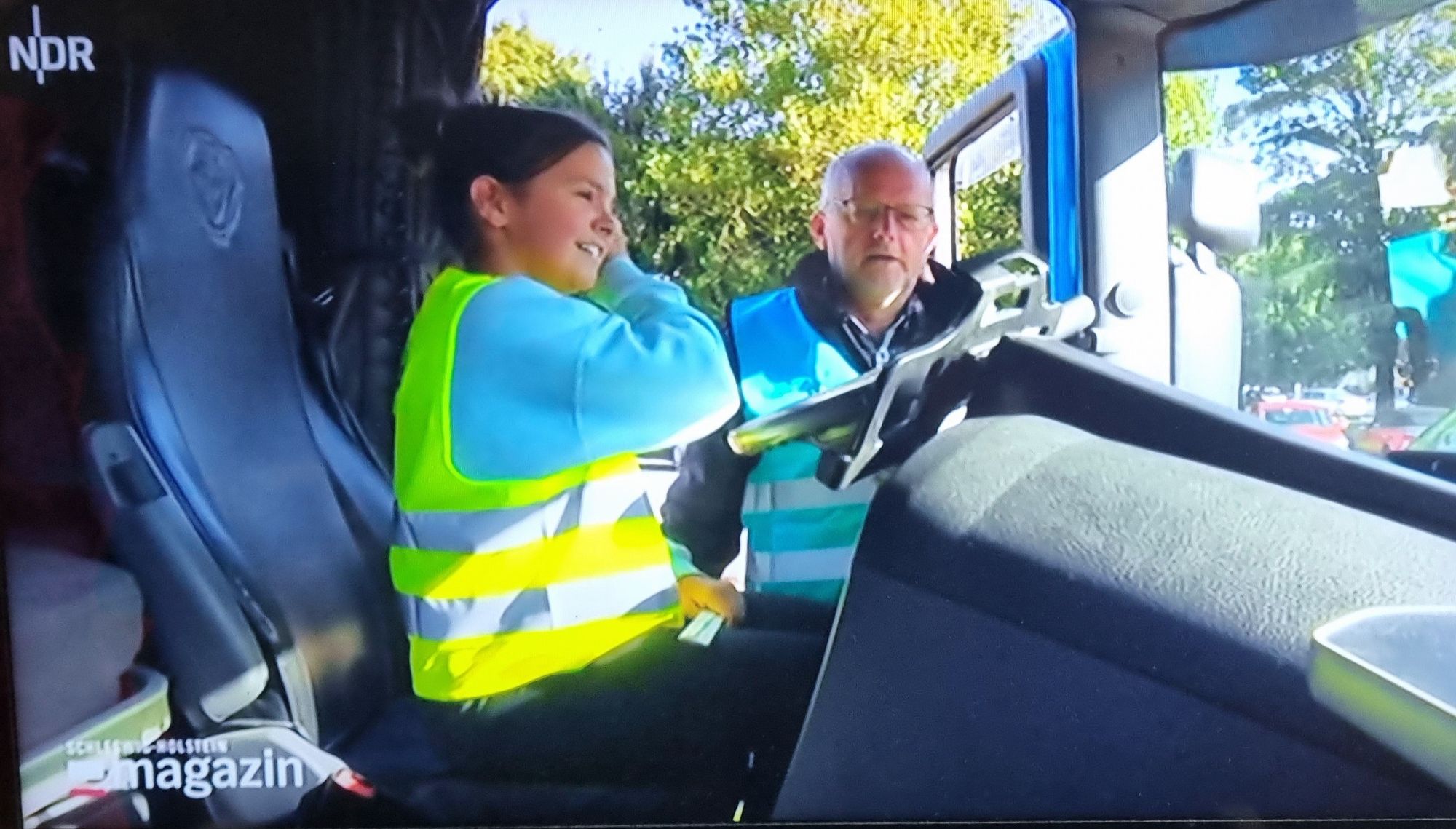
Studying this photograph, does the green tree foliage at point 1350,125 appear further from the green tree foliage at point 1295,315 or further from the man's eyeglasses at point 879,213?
the man's eyeglasses at point 879,213

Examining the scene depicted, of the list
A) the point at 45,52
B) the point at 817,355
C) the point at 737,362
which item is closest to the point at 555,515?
the point at 737,362

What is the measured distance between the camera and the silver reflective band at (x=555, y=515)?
206 cm

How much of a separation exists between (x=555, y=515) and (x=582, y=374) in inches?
9.0

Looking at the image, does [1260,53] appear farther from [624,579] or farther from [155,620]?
[155,620]

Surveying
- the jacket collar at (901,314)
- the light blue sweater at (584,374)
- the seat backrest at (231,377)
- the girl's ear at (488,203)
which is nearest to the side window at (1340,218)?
the jacket collar at (901,314)

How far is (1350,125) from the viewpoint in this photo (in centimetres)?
210

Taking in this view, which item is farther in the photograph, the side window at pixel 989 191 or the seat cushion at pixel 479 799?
the seat cushion at pixel 479 799

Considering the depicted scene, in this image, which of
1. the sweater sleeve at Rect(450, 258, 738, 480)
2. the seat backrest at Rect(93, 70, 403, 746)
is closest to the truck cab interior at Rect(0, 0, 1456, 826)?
the seat backrest at Rect(93, 70, 403, 746)

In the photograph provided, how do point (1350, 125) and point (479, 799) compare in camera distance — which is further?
point (479, 799)

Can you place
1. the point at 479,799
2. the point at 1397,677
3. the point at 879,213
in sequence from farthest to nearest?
1. the point at 479,799
2. the point at 879,213
3. the point at 1397,677

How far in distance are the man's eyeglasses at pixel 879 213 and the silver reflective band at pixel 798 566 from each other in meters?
0.53

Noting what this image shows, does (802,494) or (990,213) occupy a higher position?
(990,213)

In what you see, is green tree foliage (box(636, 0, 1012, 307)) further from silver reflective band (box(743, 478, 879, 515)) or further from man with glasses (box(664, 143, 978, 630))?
silver reflective band (box(743, 478, 879, 515))

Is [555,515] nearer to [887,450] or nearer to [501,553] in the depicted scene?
[501,553]
